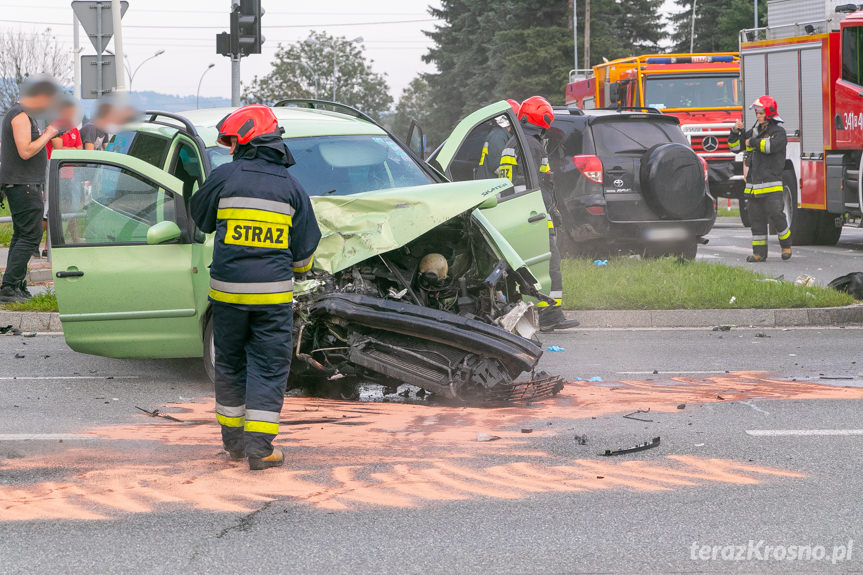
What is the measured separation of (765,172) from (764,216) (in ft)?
2.00

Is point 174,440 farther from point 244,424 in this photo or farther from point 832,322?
point 832,322

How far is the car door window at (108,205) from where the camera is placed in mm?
7781

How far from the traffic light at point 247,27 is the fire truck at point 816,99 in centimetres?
830

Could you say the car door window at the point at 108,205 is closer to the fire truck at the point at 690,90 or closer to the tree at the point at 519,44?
the fire truck at the point at 690,90

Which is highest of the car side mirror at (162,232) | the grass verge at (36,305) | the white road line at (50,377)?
the car side mirror at (162,232)

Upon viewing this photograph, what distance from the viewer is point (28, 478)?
5.31m

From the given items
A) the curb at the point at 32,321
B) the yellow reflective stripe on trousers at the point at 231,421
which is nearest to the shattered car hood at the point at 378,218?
the yellow reflective stripe on trousers at the point at 231,421

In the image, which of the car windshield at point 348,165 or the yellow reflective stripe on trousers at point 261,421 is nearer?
the yellow reflective stripe on trousers at point 261,421

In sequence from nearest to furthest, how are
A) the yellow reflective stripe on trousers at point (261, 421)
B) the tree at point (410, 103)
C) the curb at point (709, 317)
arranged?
the yellow reflective stripe on trousers at point (261, 421)
the curb at point (709, 317)
the tree at point (410, 103)

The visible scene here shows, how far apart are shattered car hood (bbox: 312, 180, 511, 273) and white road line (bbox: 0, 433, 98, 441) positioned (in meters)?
1.68

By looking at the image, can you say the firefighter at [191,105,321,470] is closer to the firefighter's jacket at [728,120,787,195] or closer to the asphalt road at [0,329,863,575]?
the asphalt road at [0,329,863,575]

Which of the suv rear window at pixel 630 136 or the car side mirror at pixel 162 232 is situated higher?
the suv rear window at pixel 630 136

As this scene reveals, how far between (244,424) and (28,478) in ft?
3.31

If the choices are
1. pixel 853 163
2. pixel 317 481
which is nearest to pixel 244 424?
pixel 317 481
